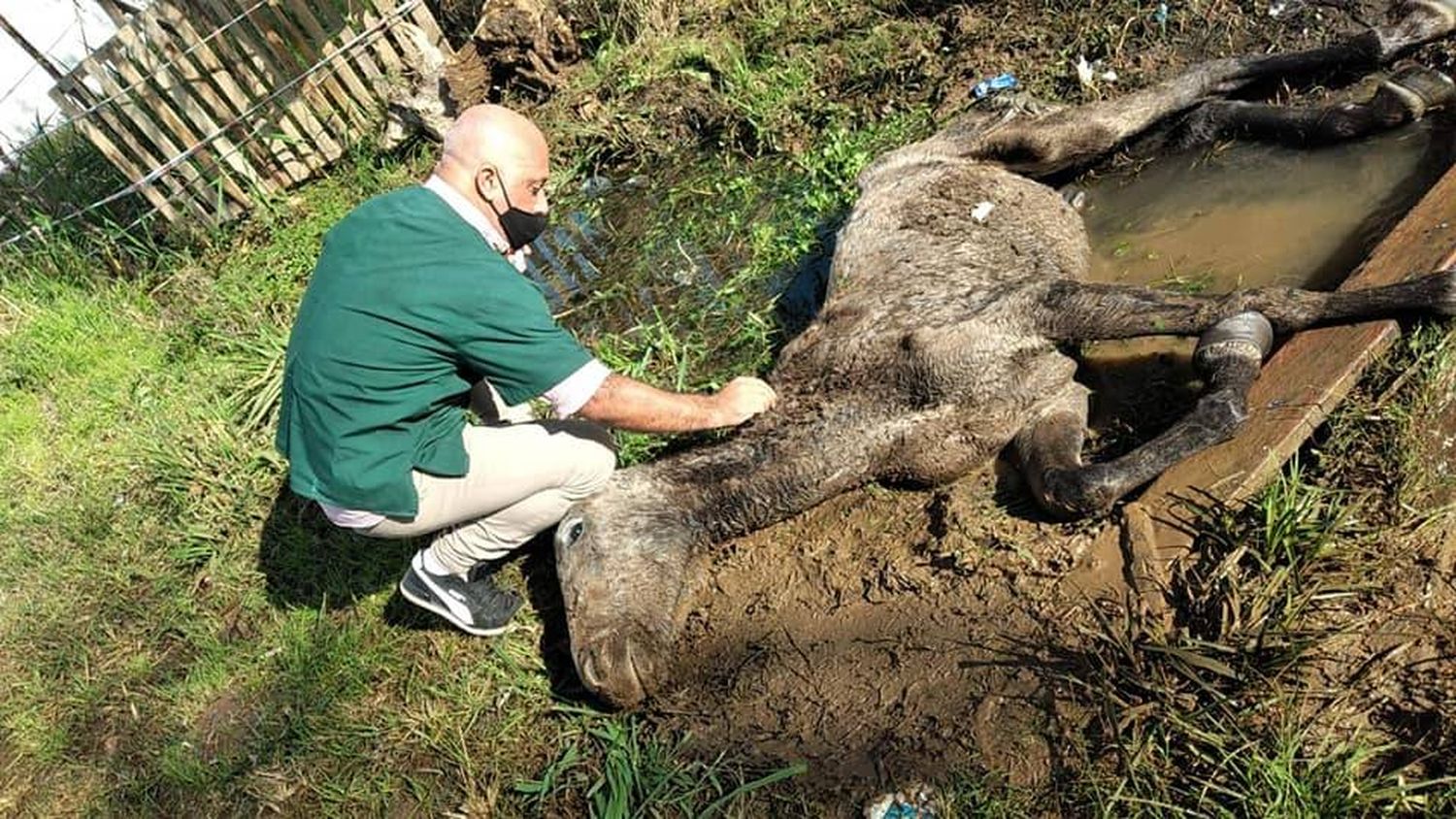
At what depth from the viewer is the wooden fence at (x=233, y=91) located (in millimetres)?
7203

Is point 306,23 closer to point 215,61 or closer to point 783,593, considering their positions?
point 215,61

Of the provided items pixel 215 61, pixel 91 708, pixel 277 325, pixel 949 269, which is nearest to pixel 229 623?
pixel 91 708

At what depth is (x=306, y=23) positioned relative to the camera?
25.7 ft

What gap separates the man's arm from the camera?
3.24 m

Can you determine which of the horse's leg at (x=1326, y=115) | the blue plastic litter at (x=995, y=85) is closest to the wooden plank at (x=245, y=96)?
the blue plastic litter at (x=995, y=85)

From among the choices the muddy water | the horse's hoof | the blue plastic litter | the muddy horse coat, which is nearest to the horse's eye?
the muddy horse coat

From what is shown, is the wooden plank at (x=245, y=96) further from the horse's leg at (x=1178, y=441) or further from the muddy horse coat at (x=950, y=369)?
the horse's leg at (x=1178, y=441)

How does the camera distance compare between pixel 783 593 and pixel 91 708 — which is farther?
pixel 91 708

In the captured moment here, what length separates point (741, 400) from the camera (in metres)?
3.71

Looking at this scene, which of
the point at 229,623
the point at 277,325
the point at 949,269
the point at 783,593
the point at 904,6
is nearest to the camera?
the point at 783,593

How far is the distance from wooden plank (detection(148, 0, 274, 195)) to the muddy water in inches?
252

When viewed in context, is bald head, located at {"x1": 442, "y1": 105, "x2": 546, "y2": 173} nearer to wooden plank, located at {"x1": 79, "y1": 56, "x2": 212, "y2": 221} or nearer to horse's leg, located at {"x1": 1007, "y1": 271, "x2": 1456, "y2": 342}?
horse's leg, located at {"x1": 1007, "y1": 271, "x2": 1456, "y2": 342}

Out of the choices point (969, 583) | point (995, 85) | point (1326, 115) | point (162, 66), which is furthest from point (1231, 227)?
point (162, 66)

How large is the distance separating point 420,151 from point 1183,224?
19.3ft
